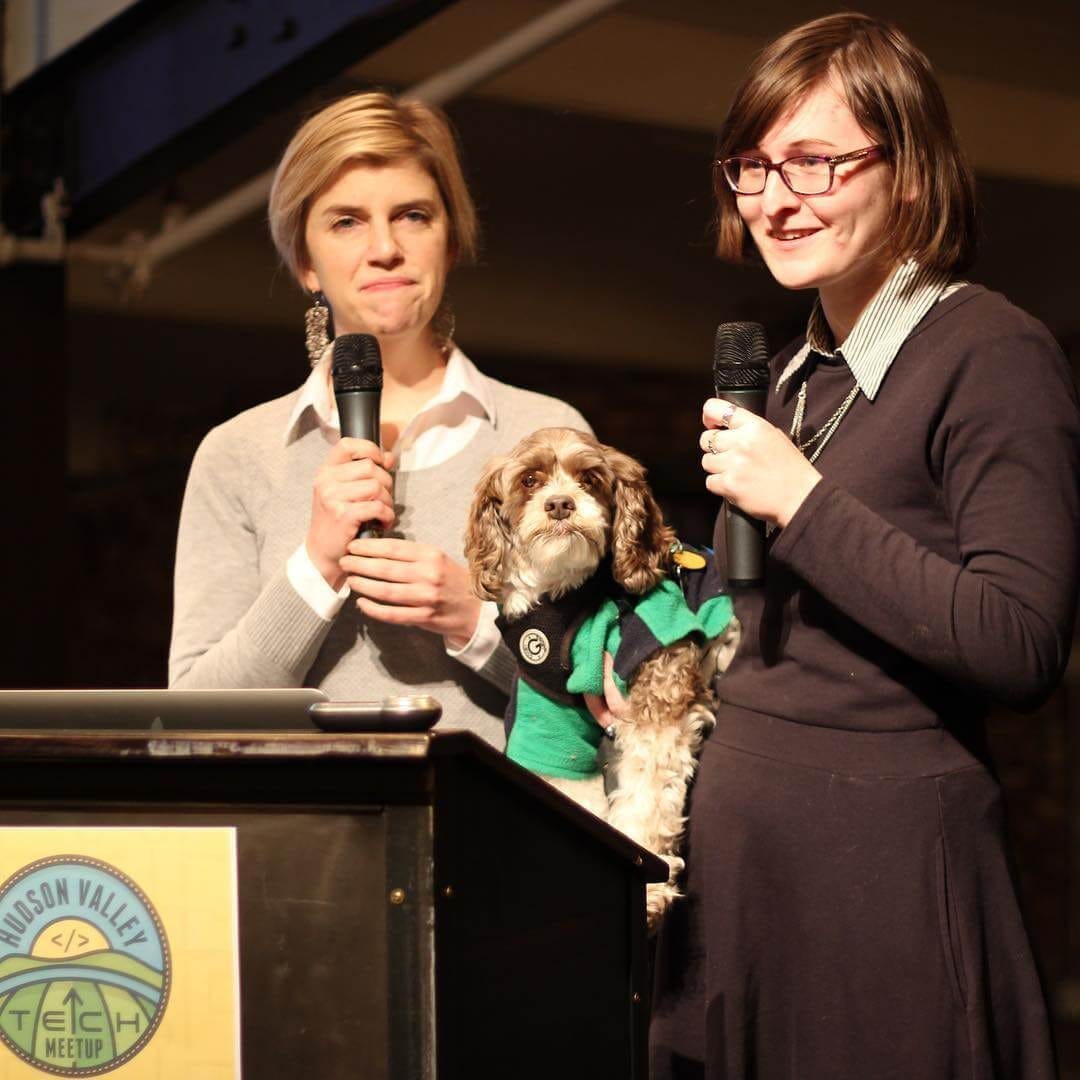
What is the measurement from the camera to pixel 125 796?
1210 millimetres

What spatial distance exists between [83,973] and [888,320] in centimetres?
101

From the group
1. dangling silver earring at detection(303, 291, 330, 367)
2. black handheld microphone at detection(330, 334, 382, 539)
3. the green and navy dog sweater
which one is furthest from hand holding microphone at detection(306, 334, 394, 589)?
dangling silver earring at detection(303, 291, 330, 367)

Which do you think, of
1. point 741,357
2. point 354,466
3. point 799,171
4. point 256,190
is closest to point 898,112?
point 799,171

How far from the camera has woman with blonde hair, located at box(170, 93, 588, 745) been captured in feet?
6.43

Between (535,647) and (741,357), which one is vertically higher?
(741,357)


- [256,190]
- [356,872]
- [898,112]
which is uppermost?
[256,190]

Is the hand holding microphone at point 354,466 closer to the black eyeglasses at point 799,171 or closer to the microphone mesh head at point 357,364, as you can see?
the microphone mesh head at point 357,364

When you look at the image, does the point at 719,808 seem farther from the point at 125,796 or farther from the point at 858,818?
the point at 125,796

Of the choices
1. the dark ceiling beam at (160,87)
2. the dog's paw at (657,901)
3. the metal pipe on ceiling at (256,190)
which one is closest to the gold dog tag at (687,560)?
the dog's paw at (657,901)

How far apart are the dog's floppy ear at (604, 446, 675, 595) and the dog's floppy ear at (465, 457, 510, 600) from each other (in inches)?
5.7

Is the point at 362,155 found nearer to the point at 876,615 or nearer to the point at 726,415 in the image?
the point at 726,415

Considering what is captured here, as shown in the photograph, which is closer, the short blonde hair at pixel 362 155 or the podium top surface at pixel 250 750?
the podium top surface at pixel 250 750

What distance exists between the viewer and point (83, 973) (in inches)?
47.3

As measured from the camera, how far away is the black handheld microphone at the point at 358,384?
1867 mm
